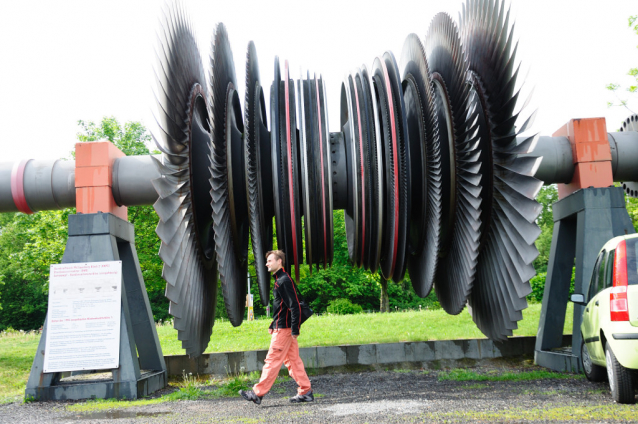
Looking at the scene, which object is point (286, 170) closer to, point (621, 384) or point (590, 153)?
point (621, 384)

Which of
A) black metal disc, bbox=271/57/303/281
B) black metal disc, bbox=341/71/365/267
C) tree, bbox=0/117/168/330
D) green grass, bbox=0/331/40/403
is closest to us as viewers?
black metal disc, bbox=271/57/303/281

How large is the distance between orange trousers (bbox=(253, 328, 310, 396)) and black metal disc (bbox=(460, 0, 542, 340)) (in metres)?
2.43

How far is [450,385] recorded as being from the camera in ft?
19.0

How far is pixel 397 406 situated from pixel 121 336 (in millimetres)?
3708

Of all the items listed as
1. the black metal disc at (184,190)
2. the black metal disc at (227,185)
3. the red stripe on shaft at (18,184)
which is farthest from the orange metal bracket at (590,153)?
the red stripe on shaft at (18,184)

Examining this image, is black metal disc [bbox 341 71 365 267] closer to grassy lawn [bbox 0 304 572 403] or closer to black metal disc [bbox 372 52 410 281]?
black metal disc [bbox 372 52 410 281]

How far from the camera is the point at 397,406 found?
4352 millimetres

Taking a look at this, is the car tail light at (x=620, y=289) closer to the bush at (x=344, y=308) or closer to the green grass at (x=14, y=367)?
the green grass at (x=14, y=367)

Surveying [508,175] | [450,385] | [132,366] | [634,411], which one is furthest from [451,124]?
[132,366]

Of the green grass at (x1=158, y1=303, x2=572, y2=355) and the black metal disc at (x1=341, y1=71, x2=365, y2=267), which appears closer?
the black metal disc at (x1=341, y1=71, x2=365, y2=267)

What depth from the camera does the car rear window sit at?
412cm

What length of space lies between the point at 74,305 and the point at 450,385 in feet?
15.1

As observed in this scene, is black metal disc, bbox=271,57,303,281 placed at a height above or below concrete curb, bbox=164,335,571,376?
above

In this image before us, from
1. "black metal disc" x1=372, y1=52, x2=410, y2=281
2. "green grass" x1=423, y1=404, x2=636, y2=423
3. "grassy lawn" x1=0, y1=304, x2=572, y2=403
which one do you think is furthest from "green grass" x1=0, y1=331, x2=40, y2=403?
"green grass" x1=423, y1=404, x2=636, y2=423
